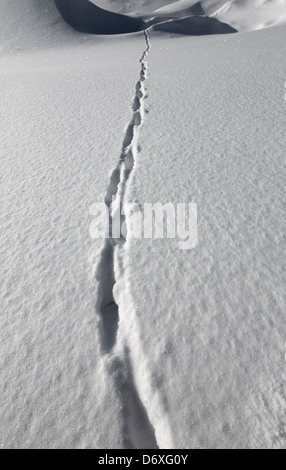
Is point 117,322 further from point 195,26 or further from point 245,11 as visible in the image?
point 245,11

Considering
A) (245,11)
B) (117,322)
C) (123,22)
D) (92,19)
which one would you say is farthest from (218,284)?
(245,11)

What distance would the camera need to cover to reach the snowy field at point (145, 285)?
0.91 meters

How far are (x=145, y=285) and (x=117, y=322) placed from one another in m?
0.17

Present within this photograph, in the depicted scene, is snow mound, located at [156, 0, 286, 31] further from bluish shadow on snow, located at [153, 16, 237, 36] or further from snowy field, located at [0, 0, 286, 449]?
snowy field, located at [0, 0, 286, 449]

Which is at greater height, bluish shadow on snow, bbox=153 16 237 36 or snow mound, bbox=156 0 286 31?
snow mound, bbox=156 0 286 31

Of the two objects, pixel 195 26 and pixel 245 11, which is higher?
pixel 245 11

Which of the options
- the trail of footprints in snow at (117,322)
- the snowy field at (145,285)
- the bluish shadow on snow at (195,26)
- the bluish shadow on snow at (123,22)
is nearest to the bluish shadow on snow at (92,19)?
the bluish shadow on snow at (123,22)

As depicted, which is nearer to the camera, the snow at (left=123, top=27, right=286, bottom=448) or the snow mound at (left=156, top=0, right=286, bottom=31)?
the snow at (left=123, top=27, right=286, bottom=448)

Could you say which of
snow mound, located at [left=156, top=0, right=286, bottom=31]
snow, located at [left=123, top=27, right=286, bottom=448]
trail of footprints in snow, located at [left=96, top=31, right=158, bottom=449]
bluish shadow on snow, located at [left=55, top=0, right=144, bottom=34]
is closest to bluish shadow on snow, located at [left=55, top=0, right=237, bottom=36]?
bluish shadow on snow, located at [left=55, top=0, right=144, bottom=34]

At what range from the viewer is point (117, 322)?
1.18 m

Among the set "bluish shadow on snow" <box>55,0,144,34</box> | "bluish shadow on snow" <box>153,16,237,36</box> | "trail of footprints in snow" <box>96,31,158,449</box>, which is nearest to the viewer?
"trail of footprints in snow" <box>96,31,158,449</box>

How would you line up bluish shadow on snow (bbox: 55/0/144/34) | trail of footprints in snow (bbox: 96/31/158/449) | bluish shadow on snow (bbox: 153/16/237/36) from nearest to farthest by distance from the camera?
trail of footprints in snow (bbox: 96/31/158/449)
bluish shadow on snow (bbox: 153/16/237/36)
bluish shadow on snow (bbox: 55/0/144/34)

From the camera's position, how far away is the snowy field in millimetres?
913

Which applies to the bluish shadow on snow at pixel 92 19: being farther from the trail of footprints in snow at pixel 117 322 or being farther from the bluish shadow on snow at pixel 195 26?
the trail of footprints in snow at pixel 117 322
